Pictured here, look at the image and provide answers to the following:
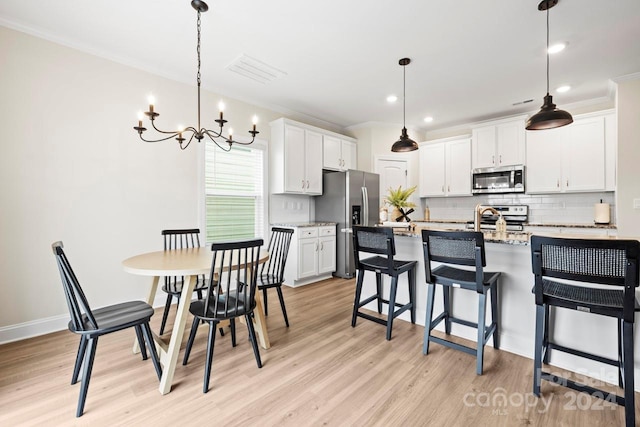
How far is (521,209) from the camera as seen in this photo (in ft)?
16.1

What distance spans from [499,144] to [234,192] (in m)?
4.34

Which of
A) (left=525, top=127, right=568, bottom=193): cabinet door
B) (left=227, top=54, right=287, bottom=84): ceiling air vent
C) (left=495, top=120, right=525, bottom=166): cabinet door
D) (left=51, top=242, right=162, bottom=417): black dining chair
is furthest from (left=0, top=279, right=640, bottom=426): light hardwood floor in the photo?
(left=495, top=120, right=525, bottom=166): cabinet door

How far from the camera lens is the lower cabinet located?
4254 mm

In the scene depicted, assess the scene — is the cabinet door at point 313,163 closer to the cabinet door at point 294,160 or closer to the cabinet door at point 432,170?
the cabinet door at point 294,160

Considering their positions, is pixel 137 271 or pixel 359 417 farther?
pixel 137 271

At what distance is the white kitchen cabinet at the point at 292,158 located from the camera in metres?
4.39

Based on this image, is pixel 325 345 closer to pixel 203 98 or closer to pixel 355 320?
pixel 355 320

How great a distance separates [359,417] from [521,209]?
470cm

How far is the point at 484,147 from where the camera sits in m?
5.02

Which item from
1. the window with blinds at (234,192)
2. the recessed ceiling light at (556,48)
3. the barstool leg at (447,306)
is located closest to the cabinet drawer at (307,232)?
the window with blinds at (234,192)

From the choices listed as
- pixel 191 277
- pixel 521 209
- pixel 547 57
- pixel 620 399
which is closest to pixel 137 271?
pixel 191 277

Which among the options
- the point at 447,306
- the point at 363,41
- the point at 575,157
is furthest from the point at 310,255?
the point at 575,157

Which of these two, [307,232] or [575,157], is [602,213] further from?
[307,232]

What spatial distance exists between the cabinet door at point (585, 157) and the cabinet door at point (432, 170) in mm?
1802
